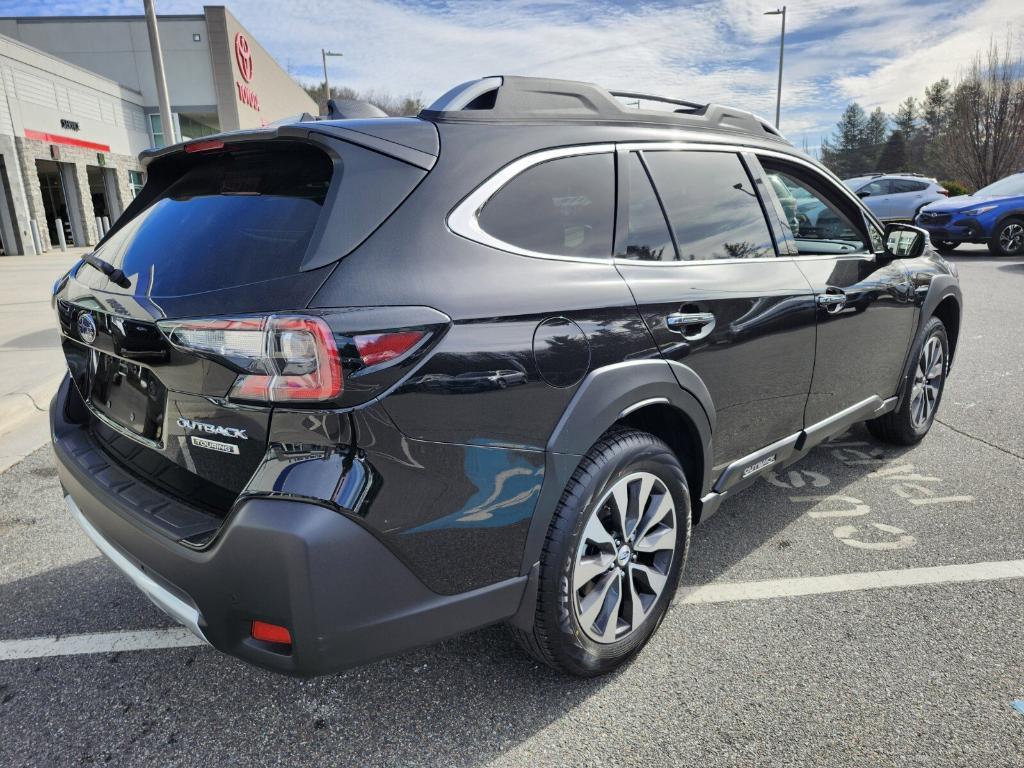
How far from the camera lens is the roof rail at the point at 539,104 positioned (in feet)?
6.90

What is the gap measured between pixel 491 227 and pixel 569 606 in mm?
1132

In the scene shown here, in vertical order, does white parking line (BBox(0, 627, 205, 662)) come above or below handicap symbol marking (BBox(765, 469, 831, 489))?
above

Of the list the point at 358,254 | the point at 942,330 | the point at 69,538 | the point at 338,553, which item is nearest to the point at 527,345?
the point at 358,254

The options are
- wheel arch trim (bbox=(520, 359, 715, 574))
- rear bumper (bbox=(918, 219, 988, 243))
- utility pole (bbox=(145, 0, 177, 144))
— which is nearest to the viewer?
wheel arch trim (bbox=(520, 359, 715, 574))

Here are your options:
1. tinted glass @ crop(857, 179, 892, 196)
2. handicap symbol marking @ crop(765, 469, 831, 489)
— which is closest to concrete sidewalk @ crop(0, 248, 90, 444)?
handicap symbol marking @ crop(765, 469, 831, 489)

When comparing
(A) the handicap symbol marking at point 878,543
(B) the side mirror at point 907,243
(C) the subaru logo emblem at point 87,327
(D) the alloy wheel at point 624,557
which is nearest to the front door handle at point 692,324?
(D) the alloy wheel at point 624,557

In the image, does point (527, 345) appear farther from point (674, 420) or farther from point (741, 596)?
point (741, 596)

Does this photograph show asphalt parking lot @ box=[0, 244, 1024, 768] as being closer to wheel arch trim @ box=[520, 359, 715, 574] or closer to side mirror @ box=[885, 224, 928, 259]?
wheel arch trim @ box=[520, 359, 715, 574]

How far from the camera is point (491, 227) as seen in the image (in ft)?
6.46

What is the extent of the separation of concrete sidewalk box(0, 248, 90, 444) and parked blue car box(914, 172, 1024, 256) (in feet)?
52.9

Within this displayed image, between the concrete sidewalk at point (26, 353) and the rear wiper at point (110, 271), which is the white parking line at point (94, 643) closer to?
the rear wiper at point (110, 271)

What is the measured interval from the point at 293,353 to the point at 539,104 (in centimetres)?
119

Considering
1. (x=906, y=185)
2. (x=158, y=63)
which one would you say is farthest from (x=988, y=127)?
(x=158, y=63)

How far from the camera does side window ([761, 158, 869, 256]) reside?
3373 millimetres
